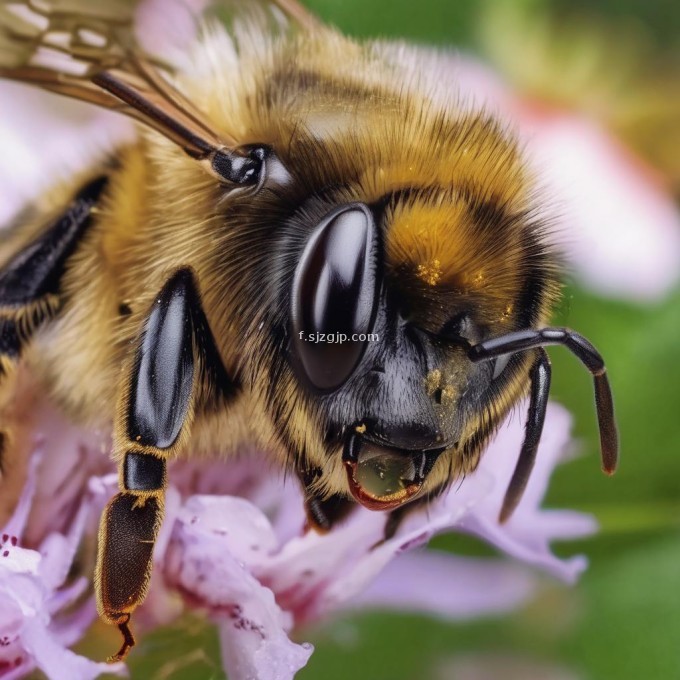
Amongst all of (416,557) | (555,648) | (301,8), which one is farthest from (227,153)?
(555,648)

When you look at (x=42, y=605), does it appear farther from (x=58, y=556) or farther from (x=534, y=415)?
(x=534, y=415)

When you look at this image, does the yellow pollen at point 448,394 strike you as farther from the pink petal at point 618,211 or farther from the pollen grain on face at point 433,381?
the pink petal at point 618,211

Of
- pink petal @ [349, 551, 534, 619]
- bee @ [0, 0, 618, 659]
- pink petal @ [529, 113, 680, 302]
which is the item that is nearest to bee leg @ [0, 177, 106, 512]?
bee @ [0, 0, 618, 659]

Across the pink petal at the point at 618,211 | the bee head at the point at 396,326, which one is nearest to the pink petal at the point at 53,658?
the bee head at the point at 396,326

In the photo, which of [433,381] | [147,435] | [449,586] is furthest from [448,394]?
[449,586]

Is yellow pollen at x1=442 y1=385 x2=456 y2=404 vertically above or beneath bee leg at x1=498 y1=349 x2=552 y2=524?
above

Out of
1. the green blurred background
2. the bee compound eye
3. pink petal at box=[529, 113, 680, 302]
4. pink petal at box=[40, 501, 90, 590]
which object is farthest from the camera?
pink petal at box=[529, 113, 680, 302]

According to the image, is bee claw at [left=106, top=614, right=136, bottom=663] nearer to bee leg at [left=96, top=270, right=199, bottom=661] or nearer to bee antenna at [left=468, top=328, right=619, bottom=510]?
bee leg at [left=96, top=270, right=199, bottom=661]

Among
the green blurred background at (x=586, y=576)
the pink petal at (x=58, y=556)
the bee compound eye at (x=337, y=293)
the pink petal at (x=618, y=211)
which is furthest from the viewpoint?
the pink petal at (x=618, y=211)
